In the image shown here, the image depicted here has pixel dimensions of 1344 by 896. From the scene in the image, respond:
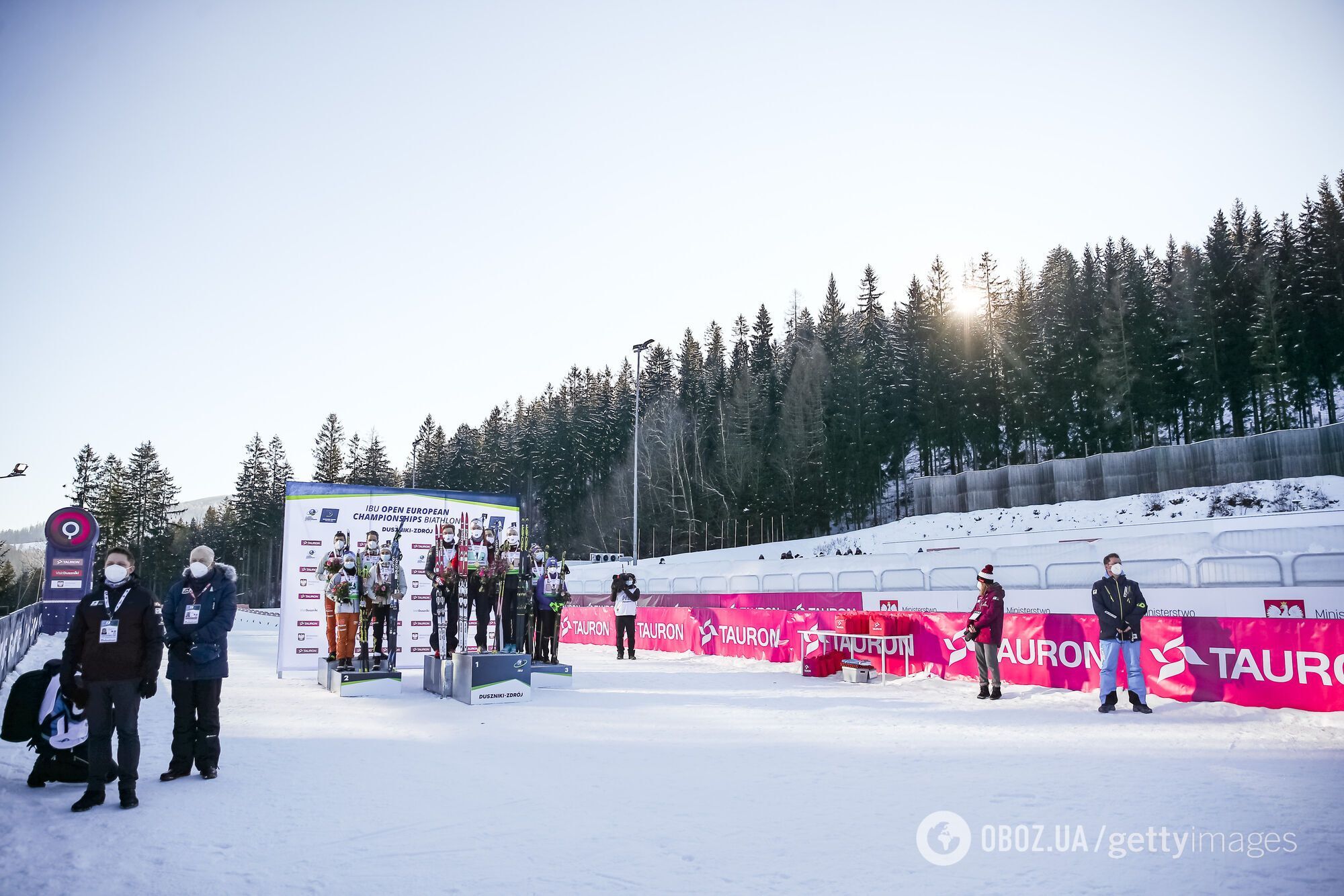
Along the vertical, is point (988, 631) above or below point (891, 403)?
below

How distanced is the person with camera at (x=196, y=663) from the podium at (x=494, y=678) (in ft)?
15.6

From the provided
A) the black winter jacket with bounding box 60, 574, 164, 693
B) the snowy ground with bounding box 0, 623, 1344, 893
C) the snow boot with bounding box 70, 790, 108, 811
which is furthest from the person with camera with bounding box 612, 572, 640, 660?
the snow boot with bounding box 70, 790, 108, 811

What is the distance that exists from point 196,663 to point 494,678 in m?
5.25

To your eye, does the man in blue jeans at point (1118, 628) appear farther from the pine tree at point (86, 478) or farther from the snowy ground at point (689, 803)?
the pine tree at point (86, 478)

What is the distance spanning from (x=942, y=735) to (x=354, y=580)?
9.20 meters

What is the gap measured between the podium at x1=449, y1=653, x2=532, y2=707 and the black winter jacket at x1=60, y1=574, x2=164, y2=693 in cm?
573

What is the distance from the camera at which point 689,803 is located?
571 cm

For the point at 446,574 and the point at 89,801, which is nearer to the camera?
the point at 89,801

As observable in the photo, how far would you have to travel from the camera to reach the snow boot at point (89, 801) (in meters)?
5.38

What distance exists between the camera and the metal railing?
12766 mm

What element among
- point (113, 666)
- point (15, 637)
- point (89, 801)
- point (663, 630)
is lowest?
point (663, 630)

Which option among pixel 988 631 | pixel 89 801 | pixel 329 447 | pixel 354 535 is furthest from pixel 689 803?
pixel 329 447

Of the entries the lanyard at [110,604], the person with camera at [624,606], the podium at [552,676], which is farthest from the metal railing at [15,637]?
the person with camera at [624,606]

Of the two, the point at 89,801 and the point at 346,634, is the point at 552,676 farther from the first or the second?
the point at 89,801
